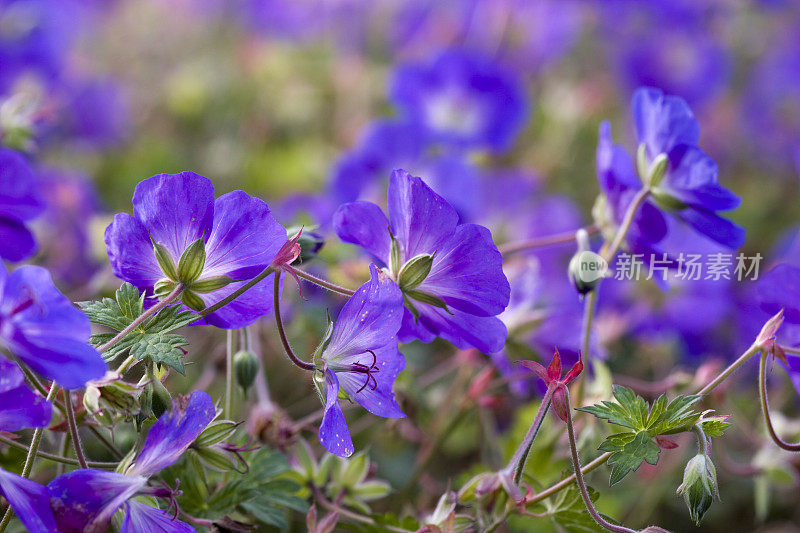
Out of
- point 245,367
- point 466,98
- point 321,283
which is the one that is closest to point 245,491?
point 245,367

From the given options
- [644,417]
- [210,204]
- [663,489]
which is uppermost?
[210,204]

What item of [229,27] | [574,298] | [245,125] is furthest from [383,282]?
[229,27]

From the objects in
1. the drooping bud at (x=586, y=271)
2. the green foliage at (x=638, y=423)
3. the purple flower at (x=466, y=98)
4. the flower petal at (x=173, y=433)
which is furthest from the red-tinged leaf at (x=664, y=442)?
the purple flower at (x=466, y=98)

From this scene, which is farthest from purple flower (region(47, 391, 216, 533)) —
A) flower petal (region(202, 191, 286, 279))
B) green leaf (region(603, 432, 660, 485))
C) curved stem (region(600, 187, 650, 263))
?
curved stem (region(600, 187, 650, 263))

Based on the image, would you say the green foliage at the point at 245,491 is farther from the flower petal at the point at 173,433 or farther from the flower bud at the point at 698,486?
the flower bud at the point at 698,486

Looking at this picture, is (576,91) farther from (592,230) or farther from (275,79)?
(592,230)

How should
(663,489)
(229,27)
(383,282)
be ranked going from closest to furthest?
(383,282), (663,489), (229,27)
